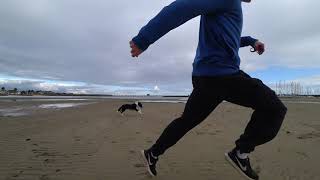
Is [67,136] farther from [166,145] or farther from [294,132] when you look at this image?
[294,132]

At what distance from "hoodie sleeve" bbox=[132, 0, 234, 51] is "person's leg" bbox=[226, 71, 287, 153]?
2.62 feet

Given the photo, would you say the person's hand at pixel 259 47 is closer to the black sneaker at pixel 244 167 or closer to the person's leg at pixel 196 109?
the person's leg at pixel 196 109

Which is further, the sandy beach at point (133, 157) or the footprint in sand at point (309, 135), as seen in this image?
the footprint in sand at point (309, 135)

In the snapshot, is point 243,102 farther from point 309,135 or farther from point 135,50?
point 309,135

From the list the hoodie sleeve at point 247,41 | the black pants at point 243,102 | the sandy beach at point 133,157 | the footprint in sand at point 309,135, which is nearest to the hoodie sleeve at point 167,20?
the black pants at point 243,102

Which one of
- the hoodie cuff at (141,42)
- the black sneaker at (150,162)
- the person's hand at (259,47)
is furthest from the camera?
the black sneaker at (150,162)

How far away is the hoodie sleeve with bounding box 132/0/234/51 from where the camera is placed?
10.5 ft

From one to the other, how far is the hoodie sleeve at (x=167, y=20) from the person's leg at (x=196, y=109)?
0.73 meters

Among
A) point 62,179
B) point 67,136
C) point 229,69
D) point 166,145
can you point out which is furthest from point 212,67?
point 67,136

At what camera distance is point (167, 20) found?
3.24 meters

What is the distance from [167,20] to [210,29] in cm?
59

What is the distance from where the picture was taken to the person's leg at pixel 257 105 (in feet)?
11.6

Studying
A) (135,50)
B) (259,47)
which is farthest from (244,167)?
(135,50)

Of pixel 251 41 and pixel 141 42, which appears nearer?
pixel 141 42
